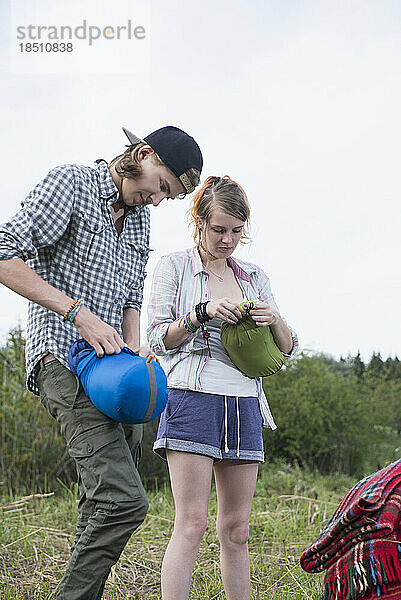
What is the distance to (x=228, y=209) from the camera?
97.7 inches

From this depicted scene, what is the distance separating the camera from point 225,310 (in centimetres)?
231

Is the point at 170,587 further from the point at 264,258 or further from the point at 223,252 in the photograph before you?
the point at 264,258

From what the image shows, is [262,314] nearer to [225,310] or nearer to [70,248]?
[225,310]

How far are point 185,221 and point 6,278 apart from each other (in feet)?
3.13

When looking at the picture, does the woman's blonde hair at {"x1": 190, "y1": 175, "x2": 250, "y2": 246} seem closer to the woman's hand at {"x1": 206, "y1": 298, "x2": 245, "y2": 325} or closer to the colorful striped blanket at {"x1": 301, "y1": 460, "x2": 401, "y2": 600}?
the woman's hand at {"x1": 206, "y1": 298, "x2": 245, "y2": 325}

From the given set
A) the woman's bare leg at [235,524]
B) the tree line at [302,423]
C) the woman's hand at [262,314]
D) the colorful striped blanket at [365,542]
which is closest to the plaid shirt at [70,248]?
the woman's hand at [262,314]

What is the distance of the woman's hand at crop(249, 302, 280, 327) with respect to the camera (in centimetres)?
238

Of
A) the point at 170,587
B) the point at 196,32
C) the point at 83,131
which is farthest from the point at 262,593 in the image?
the point at 196,32

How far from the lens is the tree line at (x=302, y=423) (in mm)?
5500

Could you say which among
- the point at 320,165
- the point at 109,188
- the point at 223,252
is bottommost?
the point at 223,252

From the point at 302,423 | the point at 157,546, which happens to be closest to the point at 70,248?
the point at 157,546

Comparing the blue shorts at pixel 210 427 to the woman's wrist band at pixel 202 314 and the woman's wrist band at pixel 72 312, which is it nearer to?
the woman's wrist band at pixel 202 314

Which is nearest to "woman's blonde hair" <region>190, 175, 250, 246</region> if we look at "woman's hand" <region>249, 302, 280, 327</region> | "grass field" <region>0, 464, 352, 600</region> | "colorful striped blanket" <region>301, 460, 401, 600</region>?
"woman's hand" <region>249, 302, 280, 327</region>

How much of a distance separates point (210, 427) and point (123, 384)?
0.51m
